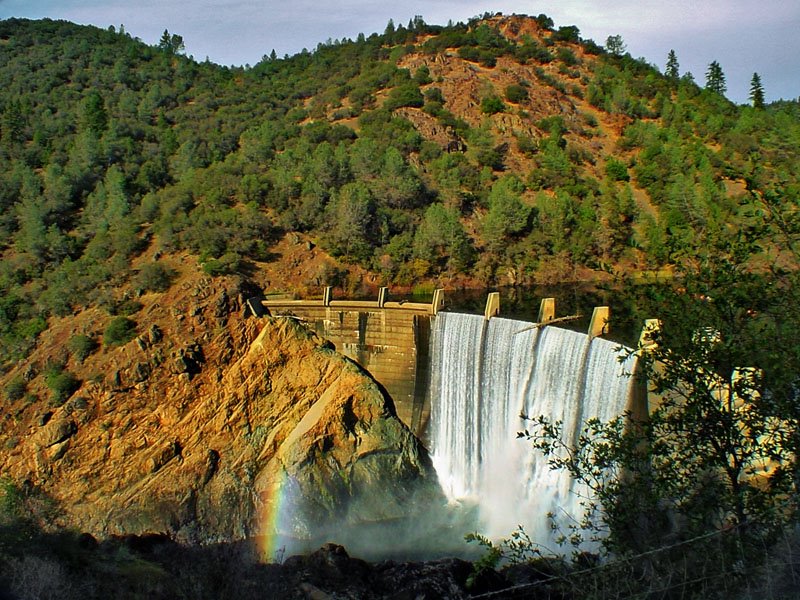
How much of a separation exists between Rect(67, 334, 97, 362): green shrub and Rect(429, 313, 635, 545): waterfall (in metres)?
13.7

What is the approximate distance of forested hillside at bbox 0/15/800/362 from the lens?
1361 inches

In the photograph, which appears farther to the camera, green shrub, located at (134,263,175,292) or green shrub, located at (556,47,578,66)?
green shrub, located at (556,47,578,66)

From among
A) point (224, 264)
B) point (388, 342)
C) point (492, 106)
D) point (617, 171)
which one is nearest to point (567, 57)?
point (492, 106)

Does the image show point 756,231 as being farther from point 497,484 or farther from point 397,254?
point 397,254

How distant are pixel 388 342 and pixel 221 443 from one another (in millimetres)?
7468

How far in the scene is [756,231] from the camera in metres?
6.23

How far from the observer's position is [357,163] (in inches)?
1882

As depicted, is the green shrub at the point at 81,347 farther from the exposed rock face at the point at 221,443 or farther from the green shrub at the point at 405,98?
the green shrub at the point at 405,98

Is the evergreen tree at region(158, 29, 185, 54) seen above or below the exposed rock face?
above

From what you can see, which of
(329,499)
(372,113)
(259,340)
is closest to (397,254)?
(259,340)

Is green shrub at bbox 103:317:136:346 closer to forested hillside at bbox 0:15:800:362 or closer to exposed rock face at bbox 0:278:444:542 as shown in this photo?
exposed rock face at bbox 0:278:444:542

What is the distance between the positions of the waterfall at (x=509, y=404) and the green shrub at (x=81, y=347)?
45.0 ft

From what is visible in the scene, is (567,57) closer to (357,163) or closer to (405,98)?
(405,98)

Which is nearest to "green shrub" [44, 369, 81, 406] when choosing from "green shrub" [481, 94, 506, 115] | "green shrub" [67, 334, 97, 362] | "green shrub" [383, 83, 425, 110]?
"green shrub" [67, 334, 97, 362]
